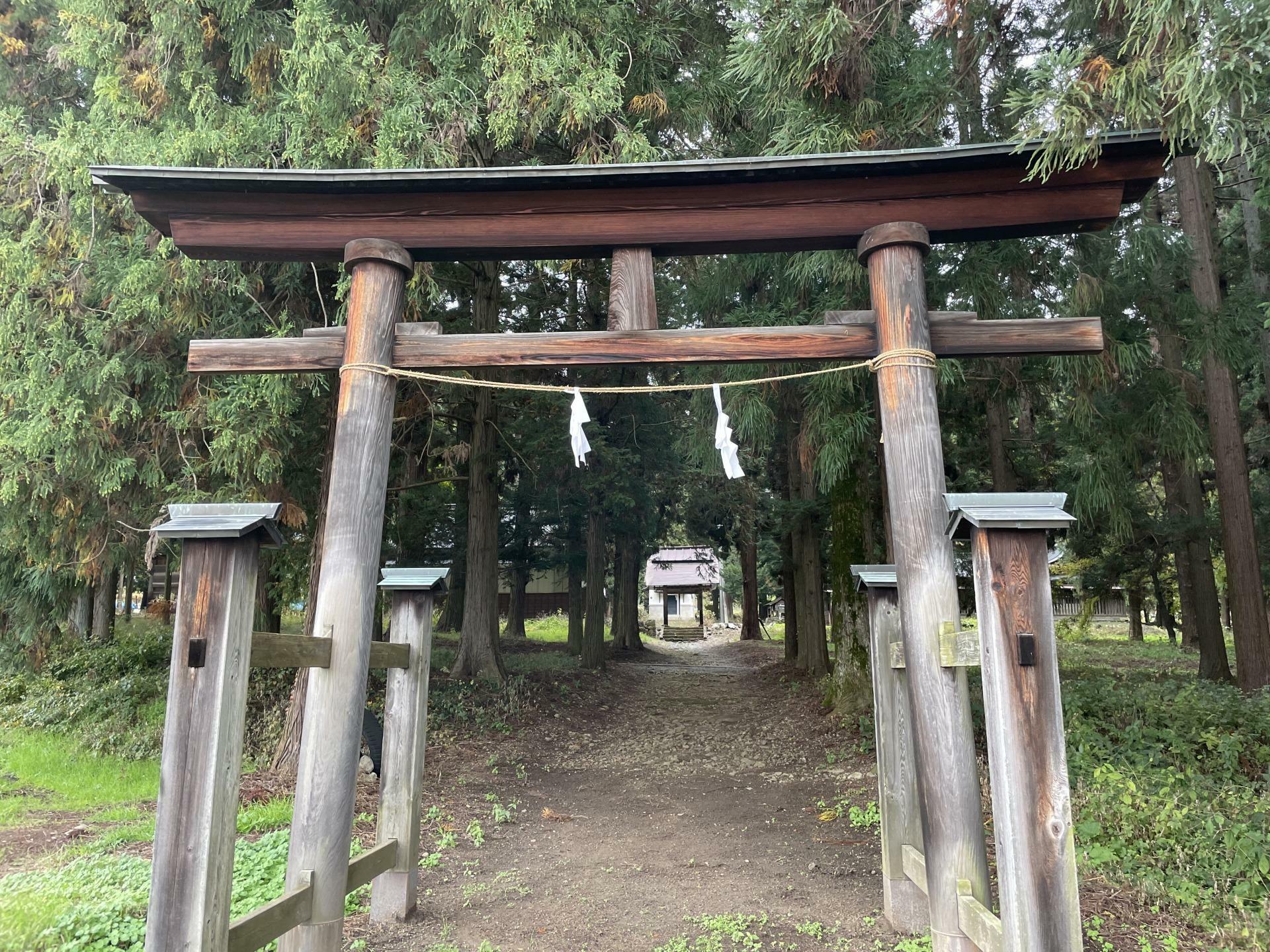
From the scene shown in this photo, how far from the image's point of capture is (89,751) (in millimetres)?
8109

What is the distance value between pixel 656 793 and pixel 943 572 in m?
4.75

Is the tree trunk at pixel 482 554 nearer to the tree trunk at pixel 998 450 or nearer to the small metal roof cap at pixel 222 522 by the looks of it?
the tree trunk at pixel 998 450

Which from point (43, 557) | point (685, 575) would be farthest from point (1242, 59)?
point (685, 575)

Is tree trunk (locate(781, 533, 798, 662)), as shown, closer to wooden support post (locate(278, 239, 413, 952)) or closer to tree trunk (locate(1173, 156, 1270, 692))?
tree trunk (locate(1173, 156, 1270, 692))

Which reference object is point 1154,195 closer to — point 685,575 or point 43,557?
point 43,557

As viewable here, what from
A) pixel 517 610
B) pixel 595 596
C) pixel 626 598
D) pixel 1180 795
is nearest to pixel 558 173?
pixel 1180 795

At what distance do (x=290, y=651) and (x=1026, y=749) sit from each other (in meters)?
2.78

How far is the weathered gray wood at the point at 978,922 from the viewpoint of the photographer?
2861 millimetres

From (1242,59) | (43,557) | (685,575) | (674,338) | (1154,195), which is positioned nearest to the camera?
(1242,59)

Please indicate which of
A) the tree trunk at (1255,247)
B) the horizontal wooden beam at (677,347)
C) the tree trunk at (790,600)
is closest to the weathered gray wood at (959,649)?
the horizontal wooden beam at (677,347)

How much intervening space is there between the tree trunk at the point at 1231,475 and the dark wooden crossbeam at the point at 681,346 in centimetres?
548

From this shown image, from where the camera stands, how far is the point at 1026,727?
2.60 meters

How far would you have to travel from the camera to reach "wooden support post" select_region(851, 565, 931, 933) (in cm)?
398

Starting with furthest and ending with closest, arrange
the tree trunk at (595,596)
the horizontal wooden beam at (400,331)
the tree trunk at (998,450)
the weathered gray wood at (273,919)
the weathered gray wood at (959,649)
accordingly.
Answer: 1. the tree trunk at (595,596)
2. the tree trunk at (998,450)
3. the horizontal wooden beam at (400,331)
4. the weathered gray wood at (959,649)
5. the weathered gray wood at (273,919)
